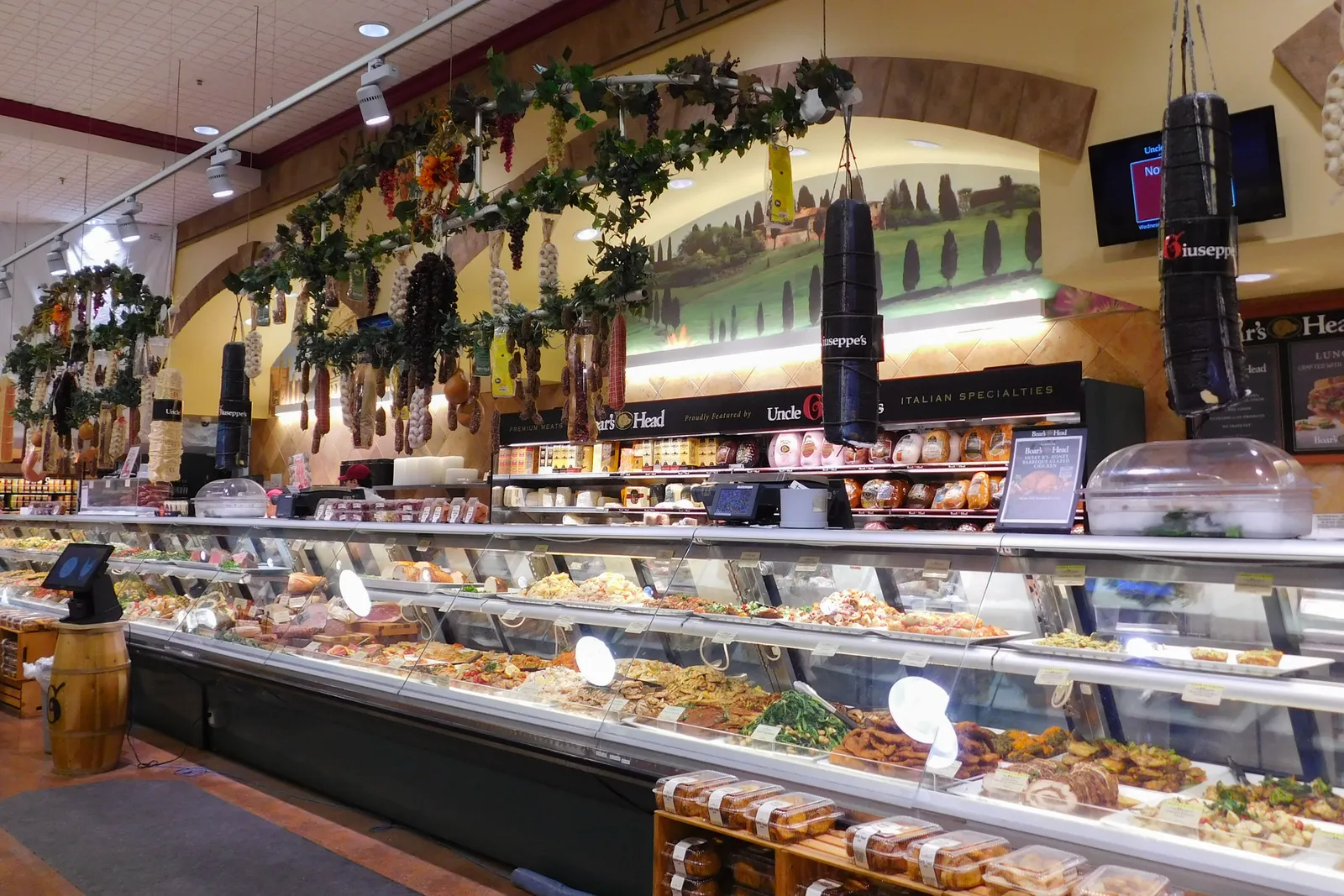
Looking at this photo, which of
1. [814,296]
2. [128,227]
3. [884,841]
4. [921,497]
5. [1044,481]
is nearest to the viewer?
[884,841]

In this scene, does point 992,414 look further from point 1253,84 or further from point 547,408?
point 547,408

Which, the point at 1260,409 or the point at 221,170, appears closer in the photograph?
the point at 1260,409

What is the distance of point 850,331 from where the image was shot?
364 centimetres

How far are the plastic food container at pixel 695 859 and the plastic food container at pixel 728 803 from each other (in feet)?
0.28

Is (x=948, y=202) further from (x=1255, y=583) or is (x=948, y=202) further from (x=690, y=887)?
(x=690, y=887)

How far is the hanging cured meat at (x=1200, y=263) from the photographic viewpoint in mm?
2762

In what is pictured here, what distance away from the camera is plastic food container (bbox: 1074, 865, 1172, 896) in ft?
7.34

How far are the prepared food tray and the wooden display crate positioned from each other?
717cm

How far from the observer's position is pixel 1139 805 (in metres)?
2.70

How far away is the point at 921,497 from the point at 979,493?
54 cm

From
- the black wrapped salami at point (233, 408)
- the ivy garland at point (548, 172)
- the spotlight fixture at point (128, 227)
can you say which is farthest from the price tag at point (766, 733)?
the spotlight fixture at point (128, 227)

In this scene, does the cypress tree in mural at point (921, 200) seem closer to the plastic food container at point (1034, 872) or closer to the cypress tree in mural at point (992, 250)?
the cypress tree in mural at point (992, 250)

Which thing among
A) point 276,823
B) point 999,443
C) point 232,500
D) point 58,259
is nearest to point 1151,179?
point 999,443

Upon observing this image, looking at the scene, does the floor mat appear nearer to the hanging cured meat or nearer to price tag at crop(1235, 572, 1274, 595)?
price tag at crop(1235, 572, 1274, 595)
